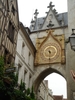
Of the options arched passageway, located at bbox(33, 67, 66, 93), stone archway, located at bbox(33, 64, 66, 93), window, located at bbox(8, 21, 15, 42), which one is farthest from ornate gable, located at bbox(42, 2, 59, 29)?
window, located at bbox(8, 21, 15, 42)

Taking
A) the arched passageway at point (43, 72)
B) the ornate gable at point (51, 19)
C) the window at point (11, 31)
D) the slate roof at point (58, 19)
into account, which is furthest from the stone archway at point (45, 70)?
the window at point (11, 31)

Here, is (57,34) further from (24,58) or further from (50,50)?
(24,58)

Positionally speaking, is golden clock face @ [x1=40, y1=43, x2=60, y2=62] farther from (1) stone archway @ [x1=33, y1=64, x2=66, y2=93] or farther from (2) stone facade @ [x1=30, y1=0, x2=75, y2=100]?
(1) stone archway @ [x1=33, y1=64, x2=66, y2=93]

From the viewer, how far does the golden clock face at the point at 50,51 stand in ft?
59.2

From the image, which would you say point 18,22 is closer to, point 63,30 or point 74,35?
point 63,30

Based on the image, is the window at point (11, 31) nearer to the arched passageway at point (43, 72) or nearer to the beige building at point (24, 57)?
the beige building at point (24, 57)

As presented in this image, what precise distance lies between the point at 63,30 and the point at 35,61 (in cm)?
398

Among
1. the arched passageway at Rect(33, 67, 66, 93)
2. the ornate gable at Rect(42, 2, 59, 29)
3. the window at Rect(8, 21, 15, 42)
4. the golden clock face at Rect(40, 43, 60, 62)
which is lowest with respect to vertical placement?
the arched passageway at Rect(33, 67, 66, 93)

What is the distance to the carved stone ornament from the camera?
17917 mm

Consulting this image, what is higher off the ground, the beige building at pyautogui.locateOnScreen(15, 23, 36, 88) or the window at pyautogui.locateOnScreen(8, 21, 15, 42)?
the window at pyautogui.locateOnScreen(8, 21, 15, 42)

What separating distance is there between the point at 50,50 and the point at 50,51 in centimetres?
10

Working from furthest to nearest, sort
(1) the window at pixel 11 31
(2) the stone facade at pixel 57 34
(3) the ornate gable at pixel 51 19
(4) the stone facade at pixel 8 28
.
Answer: (3) the ornate gable at pixel 51 19, (2) the stone facade at pixel 57 34, (1) the window at pixel 11 31, (4) the stone facade at pixel 8 28

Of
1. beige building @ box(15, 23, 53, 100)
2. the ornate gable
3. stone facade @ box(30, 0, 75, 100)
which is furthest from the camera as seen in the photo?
the ornate gable

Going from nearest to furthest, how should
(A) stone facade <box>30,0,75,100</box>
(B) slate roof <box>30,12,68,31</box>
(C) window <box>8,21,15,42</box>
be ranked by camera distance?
(C) window <box>8,21,15,42</box>, (A) stone facade <box>30,0,75,100</box>, (B) slate roof <box>30,12,68,31</box>
